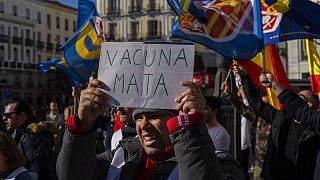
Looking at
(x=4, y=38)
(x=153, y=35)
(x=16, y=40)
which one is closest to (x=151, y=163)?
(x=153, y=35)

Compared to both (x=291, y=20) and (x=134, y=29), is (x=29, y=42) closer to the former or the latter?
(x=134, y=29)

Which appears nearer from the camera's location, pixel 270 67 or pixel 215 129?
pixel 215 129

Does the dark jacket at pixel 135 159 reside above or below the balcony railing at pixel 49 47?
below

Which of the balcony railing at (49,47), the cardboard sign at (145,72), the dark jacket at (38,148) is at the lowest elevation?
the dark jacket at (38,148)

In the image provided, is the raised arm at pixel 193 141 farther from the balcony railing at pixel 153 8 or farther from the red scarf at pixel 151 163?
the balcony railing at pixel 153 8

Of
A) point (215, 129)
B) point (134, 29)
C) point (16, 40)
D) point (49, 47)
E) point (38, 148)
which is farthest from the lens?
point (49, 47)

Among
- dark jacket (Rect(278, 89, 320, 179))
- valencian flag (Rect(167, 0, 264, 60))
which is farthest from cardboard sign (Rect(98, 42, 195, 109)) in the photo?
valencian flag (Rect(167, 0, 264, 60))

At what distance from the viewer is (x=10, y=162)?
383cm

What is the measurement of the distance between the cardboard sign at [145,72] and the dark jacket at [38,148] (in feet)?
9.21

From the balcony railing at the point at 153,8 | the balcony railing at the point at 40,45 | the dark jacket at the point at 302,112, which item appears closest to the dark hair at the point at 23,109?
the dark jacket at the point at 302,112

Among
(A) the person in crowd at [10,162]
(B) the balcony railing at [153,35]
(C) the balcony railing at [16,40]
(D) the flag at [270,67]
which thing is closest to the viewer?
(A) the person in crowd at [10,162]

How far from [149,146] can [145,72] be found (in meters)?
0.37

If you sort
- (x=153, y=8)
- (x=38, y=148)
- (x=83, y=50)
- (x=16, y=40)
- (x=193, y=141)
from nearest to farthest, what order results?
(x=193, y=141) → (x=38, y=148) → (x=83, y=50) → (x=153, y=8) → (x=16, y=40)

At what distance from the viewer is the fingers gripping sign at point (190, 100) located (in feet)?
7.87
